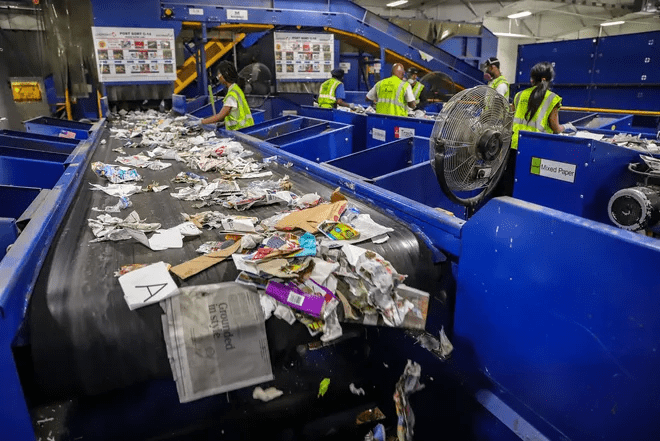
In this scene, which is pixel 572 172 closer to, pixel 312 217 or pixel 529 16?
pixel 312 217

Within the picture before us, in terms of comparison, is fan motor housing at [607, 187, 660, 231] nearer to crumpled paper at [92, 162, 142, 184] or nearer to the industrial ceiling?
crumpled paper at [92, 162, 142, 184]

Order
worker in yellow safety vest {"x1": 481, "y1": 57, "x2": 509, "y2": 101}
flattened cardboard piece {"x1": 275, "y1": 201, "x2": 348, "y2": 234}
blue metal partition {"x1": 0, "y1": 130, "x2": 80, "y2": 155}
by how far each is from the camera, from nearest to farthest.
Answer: flattened cardboard piece {"x1": 275, "y1": 201, "x2": 348, "y2": 234} < blue metal partition {"x1": 0, "y1": 130, "x2": 80, "y2": 155} < worker in yellow safety vest {"x1": 481, "y1": 57, "x2": 509, "y2": 101}

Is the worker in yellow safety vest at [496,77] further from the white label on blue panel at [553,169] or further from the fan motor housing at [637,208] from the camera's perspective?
the fan motor housing at [637,208]

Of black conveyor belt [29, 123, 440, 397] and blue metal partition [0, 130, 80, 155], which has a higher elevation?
blue metal partition [0, 130, 80, 155]

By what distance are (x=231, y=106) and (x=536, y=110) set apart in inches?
126

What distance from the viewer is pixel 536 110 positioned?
362 cm

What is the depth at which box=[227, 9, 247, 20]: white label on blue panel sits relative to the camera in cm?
652

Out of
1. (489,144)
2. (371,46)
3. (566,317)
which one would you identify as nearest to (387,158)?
(489,144)

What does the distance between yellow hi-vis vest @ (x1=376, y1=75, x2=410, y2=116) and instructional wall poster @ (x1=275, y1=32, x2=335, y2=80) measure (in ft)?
7.35

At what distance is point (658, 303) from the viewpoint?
38.7 inches

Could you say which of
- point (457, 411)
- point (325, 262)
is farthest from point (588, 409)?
point (325, 262)

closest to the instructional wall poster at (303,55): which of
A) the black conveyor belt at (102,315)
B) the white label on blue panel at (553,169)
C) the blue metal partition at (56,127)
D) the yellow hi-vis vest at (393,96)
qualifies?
the yellow hi-vis vest at (393,96)

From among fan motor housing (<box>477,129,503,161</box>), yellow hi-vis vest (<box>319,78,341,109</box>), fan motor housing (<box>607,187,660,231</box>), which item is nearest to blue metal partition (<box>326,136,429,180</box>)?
fan motor housing (<box>607,187,660,231</box>)

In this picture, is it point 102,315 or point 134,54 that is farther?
point 134,54
